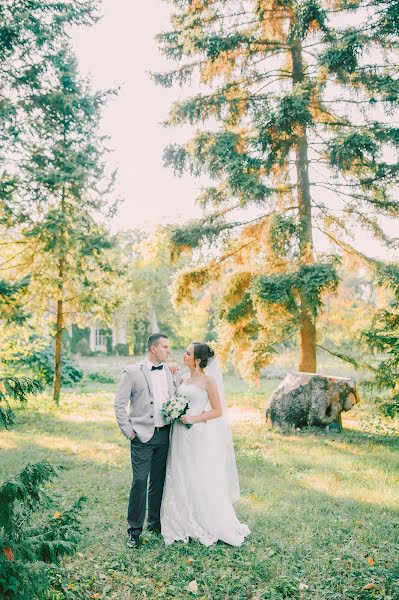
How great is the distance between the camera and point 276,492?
7.24 metres

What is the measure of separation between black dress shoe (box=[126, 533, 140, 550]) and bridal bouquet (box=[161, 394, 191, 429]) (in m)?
1.32

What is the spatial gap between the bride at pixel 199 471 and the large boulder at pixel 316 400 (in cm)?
567

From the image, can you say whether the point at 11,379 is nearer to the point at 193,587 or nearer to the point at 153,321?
Answer: the point at 193,587

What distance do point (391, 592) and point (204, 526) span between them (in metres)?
2.07

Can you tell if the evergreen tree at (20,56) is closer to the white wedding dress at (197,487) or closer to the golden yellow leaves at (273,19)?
the golden yellow leaves at (273,19)

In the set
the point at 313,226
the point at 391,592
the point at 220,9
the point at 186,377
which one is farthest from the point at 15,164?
the point at 391,592

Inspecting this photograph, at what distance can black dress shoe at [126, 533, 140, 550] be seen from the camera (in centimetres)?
536

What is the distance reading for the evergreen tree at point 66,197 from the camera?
12.4 m

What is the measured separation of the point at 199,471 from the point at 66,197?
10.4 meters

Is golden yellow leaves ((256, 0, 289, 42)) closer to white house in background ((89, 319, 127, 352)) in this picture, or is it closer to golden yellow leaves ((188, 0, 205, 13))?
golden yellow leaves ((188, 0, 205, 13))

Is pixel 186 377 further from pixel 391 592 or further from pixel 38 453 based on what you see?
pixel 38 453

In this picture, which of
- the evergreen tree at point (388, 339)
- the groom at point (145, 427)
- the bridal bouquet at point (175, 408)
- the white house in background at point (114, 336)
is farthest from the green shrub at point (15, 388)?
the white house in background at point (114, 336)

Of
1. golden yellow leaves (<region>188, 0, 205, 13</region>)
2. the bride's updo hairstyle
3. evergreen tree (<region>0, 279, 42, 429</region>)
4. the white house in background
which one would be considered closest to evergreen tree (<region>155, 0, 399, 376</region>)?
golden yellow leaves (<region>188, 0, 205, 13</region>)

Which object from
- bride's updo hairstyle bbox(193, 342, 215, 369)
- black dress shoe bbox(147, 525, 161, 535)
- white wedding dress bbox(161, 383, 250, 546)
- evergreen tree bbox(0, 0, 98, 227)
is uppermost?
evergreen tree bbox(0, 0, 98, 227)
